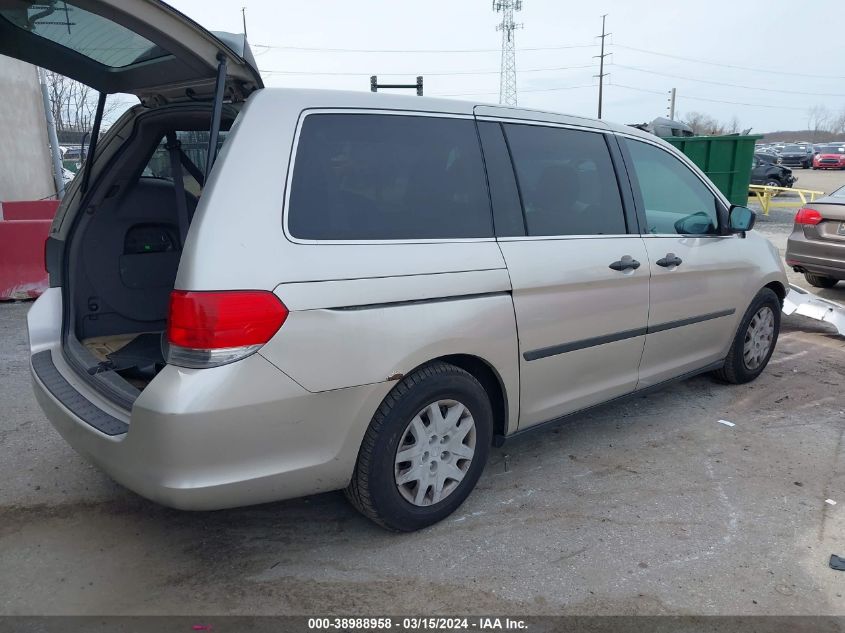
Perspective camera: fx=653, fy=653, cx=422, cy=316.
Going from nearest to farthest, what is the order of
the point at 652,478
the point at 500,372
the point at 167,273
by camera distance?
1. the point at 500,372
2. the point at 652,478
3. the point at 167,273

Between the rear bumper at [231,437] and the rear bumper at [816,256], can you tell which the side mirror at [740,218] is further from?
the rear bumper at [816,256]

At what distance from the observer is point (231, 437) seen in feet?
7.55

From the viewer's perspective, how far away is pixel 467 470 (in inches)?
121

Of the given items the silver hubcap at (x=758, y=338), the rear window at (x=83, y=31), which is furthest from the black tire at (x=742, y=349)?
the rear window at (x=83, y=31)

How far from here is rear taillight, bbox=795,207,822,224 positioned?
7421 millimetres

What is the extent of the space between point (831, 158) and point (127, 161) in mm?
43096

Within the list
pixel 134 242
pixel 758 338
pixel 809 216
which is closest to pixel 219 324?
pixel 134 242

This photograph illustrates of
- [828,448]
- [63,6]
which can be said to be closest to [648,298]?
[828,448]

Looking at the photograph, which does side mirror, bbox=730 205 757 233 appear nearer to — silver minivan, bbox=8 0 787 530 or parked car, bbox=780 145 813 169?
silver minivan, bbox=8 0 787 530

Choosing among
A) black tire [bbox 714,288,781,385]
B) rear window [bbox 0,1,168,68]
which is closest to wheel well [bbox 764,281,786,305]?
black tire [bbox 714,288,781,385]

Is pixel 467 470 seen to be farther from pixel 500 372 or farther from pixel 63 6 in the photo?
pixel 63 6

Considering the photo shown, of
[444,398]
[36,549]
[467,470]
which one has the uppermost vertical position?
[444,398]

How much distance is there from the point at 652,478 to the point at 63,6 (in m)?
3.44

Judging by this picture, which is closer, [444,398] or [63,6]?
[63,6]
